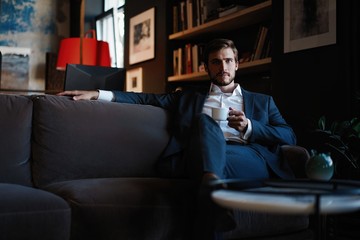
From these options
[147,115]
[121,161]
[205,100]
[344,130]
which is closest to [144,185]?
[121,161]

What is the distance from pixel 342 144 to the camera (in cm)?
259

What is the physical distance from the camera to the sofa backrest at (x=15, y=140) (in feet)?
6.82

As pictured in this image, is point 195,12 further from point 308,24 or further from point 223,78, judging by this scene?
point 223,78

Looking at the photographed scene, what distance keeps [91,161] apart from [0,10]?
199 inches

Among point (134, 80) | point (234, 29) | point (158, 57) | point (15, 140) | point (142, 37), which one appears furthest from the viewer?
point (134, 80)

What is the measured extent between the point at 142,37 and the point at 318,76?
2.46 metres

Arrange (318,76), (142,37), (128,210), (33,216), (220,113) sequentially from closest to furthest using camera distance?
(33,216)
(128,210)
(220,113)
(318,76)
(142,37)

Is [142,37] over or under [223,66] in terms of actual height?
over

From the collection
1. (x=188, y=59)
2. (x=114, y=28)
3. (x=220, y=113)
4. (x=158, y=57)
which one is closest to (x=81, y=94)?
(x=220, y=113)

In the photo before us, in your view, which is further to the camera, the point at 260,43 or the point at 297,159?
the point at 260,43

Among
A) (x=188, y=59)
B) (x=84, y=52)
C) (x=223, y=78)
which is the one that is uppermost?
(x=84, y=52)

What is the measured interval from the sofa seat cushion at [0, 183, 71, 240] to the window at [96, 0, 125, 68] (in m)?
4.56

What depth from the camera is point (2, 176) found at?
81.4 inches

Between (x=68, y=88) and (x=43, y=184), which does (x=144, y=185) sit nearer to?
(x=43, y=184)
